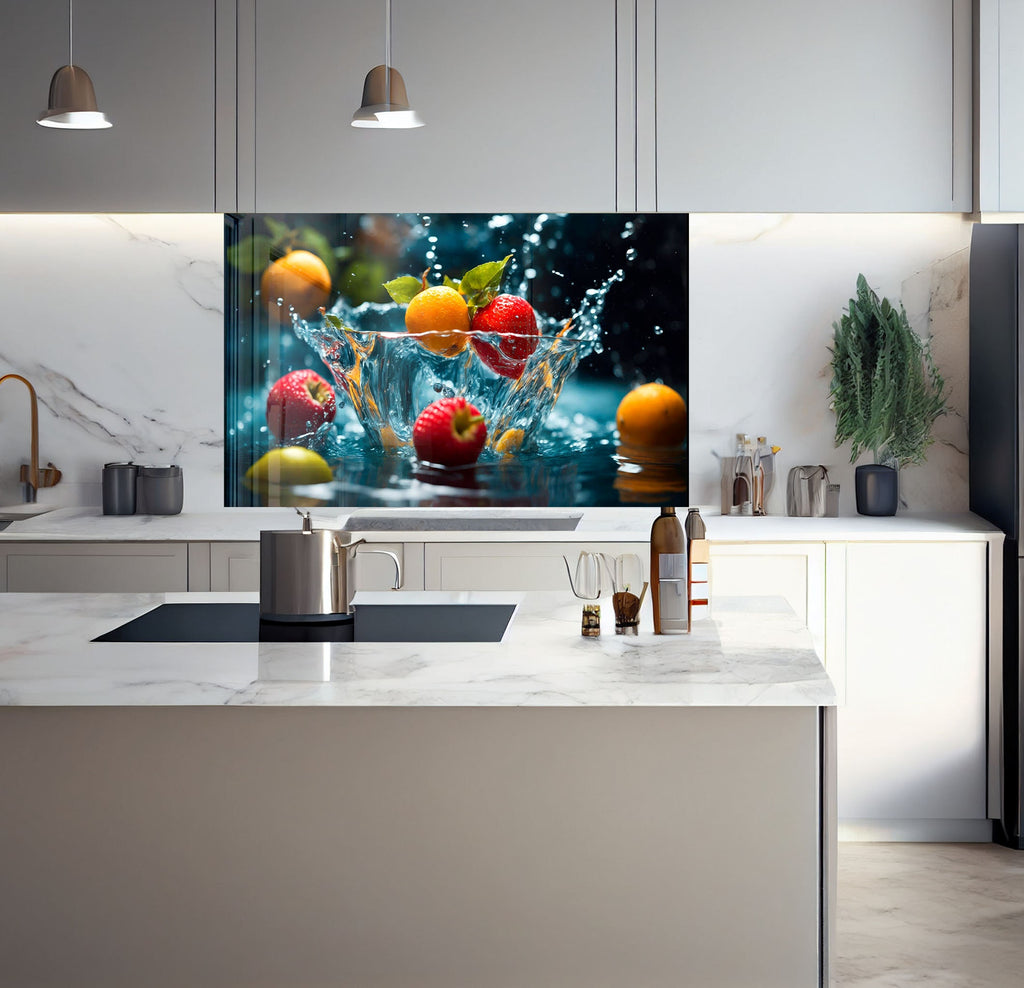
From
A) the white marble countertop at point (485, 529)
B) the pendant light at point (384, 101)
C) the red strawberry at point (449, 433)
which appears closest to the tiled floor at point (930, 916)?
the white marble countertop at point (485, 529)

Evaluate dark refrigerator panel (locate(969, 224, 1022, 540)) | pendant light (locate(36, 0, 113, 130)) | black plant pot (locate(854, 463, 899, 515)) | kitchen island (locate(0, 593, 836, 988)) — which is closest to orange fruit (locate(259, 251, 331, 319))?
pendant light (locate(36, 0, 113, 130))

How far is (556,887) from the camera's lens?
6.17 ft

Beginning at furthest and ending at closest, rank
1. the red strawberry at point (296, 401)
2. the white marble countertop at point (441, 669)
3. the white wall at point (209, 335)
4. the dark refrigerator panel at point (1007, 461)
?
the red strawberry at point (296, 401) < the white wall at point (209, 335) < the dark refrigerator panel at point (1007, 461) < the white marble countertop at point (441, 669)

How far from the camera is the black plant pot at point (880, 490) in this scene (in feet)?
13.0

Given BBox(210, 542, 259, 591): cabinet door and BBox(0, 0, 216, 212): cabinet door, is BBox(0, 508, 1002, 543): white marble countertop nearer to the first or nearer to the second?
BBox(210, 542, 259, 591): cabinet door

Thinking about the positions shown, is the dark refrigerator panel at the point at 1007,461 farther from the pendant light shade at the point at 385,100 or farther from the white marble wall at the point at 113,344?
the white marble wall at the point at 113,344

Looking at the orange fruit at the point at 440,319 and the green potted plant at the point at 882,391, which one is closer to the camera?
the green potted plant at the point at 882,391

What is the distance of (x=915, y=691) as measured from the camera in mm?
3545

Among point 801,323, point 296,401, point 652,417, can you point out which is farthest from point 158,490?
point 801,323

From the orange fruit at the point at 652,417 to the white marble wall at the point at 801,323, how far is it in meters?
0.06

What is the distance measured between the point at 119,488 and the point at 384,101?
6.12ft

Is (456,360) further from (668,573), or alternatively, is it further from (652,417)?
(668,573)

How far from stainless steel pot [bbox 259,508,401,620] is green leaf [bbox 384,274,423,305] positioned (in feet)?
6.55

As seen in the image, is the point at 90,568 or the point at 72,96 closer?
the point at 72,96
